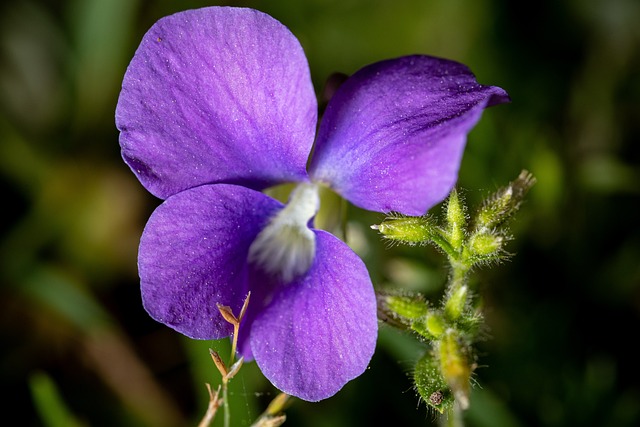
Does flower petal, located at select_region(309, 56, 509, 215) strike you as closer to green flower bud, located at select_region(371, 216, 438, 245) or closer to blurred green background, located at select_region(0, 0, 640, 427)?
green flower bud, located at select_region(371, 216, 438, 245)

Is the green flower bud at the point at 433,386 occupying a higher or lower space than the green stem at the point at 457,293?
lower

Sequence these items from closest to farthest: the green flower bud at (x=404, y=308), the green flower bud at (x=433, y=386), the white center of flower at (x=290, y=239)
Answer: the green flower bud at (x=433, y=386)
the green flower bud at (x=404, y=308)
the white center of flower at (x=290, y=239)

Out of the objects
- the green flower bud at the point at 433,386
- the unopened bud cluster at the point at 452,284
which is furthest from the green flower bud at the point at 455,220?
the green flower bud at the point at 433,386

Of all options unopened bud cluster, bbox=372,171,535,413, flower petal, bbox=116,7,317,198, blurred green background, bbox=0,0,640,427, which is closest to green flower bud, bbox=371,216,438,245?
unopened bud cluster, bbox=372,171,535,413

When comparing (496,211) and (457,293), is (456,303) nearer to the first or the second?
(457,293)

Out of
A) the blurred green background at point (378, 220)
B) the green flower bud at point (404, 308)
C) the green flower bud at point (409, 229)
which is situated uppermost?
the green flower bud at point (409, 229)

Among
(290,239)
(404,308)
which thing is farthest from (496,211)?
(290,239)

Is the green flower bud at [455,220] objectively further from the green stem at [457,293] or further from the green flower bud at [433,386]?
the green flower bud at [433,386]
